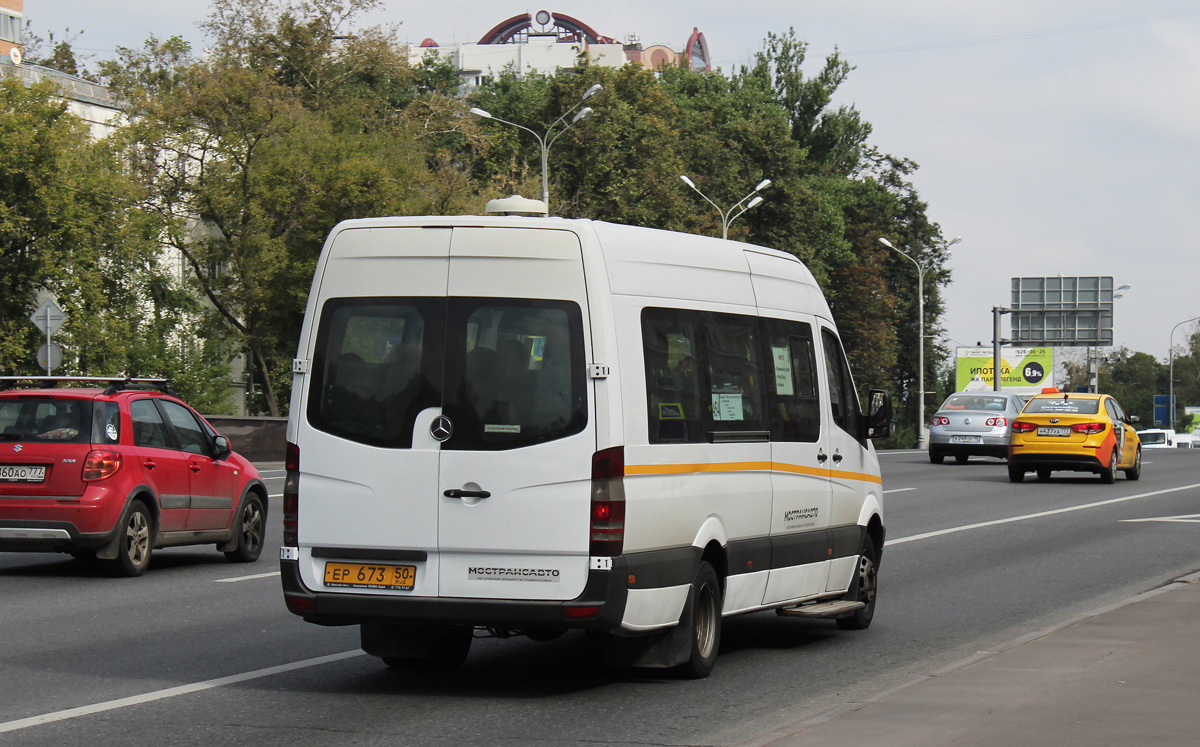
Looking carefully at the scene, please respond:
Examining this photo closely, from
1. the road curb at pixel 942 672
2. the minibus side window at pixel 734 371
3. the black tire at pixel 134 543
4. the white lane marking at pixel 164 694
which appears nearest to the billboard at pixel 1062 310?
the road curb at pixel 942 672

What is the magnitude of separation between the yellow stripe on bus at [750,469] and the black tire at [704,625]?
536 millimetres

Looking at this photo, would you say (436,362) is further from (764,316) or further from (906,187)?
(906,187)

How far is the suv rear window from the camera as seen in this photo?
1365 centimetres

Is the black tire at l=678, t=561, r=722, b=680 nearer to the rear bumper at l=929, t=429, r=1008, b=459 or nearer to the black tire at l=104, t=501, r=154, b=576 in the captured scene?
the black tire at l=104, t=501, r=154, b=576

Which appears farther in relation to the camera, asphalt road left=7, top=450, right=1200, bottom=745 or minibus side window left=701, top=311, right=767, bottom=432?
minibus side window left=701, top=311, right=767, bottom=432

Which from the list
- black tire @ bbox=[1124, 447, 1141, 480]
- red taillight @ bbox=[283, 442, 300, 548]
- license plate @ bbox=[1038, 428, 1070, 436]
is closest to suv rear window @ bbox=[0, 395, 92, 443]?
red taillight @ bbox=[283, 442, 300, 548]

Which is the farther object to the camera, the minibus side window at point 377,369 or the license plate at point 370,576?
the minibus side window at point 377,369

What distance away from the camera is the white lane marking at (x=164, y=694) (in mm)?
7344

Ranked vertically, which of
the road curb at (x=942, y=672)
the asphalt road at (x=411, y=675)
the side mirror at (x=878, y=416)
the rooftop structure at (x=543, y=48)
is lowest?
the asphalt road at (x=411, y=675)

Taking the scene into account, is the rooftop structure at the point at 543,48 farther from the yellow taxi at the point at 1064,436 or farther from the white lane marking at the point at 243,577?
the white lane marking at the point at 243,577

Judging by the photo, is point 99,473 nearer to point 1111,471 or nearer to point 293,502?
point 293,502

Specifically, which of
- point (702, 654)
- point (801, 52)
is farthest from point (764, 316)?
point (801, 52)

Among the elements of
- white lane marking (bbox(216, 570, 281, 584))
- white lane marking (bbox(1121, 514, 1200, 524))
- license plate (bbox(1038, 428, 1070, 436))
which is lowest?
white lane marking (bbox(216, 570, 281, 584))

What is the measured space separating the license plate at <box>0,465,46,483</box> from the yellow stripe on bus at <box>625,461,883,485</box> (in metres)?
6.94
